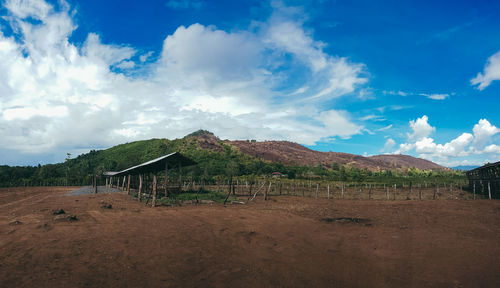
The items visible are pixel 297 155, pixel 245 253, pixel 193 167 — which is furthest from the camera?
pixel 297 155

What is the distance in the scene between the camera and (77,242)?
8109mm

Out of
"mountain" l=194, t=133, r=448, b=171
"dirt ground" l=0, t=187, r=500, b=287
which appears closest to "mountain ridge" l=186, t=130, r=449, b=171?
"mountain" l=194, t=133, r=448, b=171

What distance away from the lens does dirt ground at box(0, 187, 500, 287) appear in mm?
5719

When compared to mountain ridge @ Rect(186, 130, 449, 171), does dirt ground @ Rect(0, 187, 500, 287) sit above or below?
below

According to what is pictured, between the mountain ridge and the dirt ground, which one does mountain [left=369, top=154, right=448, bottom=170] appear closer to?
the mountain ridge

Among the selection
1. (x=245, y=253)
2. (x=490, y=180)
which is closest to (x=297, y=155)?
(x=490, y=180)

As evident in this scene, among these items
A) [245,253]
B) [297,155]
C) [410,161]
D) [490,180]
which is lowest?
Answer: [245,253]

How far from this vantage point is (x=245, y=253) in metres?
7.54

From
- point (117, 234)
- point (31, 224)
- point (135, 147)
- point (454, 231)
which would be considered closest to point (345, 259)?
point (454, 231)

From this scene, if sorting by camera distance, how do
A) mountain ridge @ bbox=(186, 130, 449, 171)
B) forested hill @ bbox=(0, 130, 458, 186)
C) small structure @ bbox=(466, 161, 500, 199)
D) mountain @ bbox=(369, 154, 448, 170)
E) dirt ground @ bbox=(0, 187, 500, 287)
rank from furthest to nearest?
mountain @ bbox=(369, 154, 448, 170)
mountain ridge @ bbox=(186, 130, 449, 171)
forested hill @ bbox=(0, 130, 458, 186)
small structure @ bbox=(466, 161, 500, 199)
dirt ground @ bbox=(0, 187, 500, 287)

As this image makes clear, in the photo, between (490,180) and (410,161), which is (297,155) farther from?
(410,161)

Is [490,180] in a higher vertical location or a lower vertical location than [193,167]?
lower

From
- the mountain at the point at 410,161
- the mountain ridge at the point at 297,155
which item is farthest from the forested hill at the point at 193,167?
the mountain at the point at 410,161

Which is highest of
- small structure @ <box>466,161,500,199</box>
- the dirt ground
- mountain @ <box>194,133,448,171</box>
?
mountain @ <box>194,133,448,171</box>
